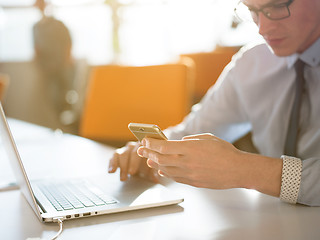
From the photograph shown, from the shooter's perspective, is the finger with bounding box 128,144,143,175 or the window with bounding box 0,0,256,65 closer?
the finger with bounding box 128,144,143,175

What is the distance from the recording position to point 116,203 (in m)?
0.81

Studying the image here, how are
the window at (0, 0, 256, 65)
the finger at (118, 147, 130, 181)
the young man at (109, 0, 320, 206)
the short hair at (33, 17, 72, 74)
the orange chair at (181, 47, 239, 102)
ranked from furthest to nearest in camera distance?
the window at (0, 0, 256, 65), the short hair at (33, 17, 72, 74), the orange chair at (181, 47, 239, 102), the finger at (118, 147, 130, 181), the young man at (109, 0, 320, 206)

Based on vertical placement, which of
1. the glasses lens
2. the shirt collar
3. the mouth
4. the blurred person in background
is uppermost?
the glasses lens

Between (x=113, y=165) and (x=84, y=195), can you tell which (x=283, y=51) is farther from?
(x=84, y=195)

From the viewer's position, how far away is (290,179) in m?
0.85

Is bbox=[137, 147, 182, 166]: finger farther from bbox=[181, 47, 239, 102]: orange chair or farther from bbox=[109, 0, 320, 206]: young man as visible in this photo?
bbox=[181, 47, 239, 102]: orange chair

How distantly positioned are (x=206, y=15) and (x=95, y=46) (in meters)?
1.56

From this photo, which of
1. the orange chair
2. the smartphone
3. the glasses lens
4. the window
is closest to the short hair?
the window

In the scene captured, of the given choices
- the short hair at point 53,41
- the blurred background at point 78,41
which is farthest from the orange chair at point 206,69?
the short hair at point 53,41

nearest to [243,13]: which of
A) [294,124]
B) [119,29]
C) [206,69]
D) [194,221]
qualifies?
[294,124]

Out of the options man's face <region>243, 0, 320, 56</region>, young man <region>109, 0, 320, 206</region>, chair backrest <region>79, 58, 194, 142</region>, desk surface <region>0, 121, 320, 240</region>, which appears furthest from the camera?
chair backrest <region>79, 58, 194, 142</region>

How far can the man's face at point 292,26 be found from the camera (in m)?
1.14

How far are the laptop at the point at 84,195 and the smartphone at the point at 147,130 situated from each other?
142 millimetres

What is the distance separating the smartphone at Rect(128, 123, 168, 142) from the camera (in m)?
0.74
